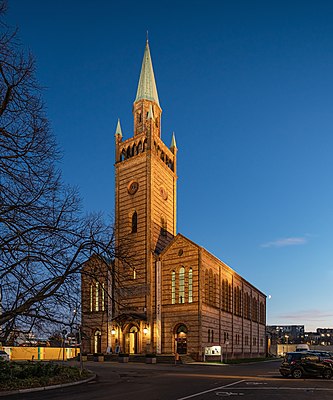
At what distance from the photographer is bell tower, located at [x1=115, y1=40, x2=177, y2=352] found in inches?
2229

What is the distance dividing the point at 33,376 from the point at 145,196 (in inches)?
1525

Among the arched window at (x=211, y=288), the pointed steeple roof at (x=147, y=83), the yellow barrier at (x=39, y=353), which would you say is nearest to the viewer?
the yellow barrier at (x=39, y=353)

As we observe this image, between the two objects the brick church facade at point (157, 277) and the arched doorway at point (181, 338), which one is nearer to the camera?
the arched doorway at point (181, 338)

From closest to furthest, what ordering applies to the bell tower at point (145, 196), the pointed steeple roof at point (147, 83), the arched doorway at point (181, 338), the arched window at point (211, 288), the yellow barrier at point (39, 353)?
the arched doorway at point (181, 338), the yellow barrier at point (39, 353), the bell tower at point (145, 196), the arched window at point (211, 288), the pointed steeple roof at point (147, 83)

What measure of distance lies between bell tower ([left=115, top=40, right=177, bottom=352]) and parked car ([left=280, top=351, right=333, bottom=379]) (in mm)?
26975

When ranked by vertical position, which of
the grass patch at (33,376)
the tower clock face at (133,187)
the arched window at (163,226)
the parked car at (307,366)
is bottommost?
the parked car at (307,366)

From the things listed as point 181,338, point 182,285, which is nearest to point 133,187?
point 182,285

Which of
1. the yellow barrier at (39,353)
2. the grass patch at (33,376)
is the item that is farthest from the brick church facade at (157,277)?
the grass patch at (33,376)

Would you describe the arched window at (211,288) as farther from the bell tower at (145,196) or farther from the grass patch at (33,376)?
the grass patch at (33,376)

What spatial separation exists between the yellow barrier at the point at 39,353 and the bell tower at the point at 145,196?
28.9 feet

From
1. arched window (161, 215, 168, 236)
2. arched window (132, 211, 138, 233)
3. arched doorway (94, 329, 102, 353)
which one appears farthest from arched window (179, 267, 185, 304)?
arched doorway (94, 329, 102, 353)

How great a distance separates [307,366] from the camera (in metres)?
29.4

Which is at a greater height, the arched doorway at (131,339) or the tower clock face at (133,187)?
the tower clock face at (133,187)

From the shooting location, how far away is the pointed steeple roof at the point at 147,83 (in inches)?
2618
